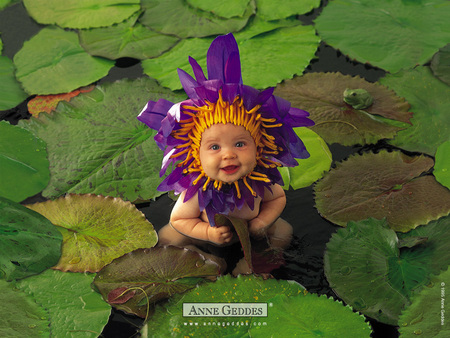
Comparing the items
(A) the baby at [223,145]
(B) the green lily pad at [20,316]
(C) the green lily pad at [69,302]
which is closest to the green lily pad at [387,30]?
(A) the baby at [223,145]

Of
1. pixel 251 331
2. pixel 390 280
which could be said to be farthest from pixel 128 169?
pixel 390 280

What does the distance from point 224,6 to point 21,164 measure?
112 cm

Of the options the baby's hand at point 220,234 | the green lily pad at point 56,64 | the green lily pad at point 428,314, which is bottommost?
the green lily pad at point 428,314

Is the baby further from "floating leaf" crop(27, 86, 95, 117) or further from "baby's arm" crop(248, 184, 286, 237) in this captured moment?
"floating leaf" crop(27, 86, 95, 117)

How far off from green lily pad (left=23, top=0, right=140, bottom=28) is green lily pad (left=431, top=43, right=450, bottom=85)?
1.30 meters

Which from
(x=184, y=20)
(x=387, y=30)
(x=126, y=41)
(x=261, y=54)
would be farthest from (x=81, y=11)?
(x=387, y=30)

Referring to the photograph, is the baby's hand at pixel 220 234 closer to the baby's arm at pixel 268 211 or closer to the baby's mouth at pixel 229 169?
the baby's arm at pixel 268 211

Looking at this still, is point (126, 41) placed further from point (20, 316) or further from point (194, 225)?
point (20, 316)

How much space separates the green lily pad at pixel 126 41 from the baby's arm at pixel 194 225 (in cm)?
94

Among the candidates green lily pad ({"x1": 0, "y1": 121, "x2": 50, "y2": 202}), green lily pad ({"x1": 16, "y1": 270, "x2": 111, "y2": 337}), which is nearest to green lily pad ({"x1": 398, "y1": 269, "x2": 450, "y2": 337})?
green lily pad ({"x1": 16, "y1": 270, "x2": 111, "y2": 337})

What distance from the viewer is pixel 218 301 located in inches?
57.2

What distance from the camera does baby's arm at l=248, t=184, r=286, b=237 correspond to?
1591mm

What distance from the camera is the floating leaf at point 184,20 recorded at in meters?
2.36

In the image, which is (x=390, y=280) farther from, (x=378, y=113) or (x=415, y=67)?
(x=415, y=67)
